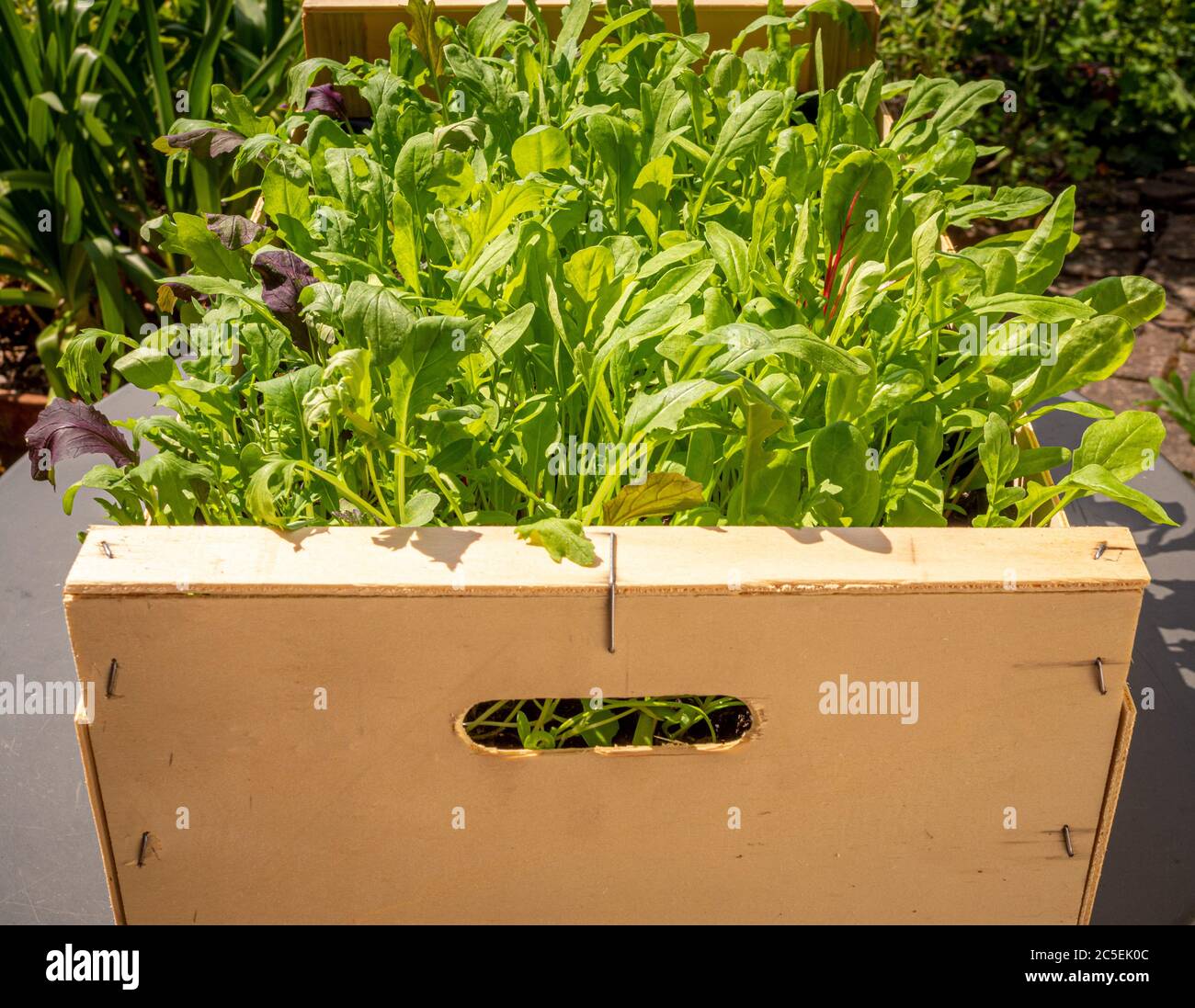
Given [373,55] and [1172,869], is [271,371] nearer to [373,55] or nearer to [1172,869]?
[1172,869]

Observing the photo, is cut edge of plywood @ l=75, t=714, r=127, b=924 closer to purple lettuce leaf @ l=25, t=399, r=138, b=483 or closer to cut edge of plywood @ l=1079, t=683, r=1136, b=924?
purple lettuce leaf @ l=25, t=399, r=138, b=483

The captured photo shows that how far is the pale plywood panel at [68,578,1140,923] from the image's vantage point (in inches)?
28.9

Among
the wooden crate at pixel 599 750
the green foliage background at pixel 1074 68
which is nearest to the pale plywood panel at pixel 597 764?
the wooden crate at pixel 599 750

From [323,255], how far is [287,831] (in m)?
0.41

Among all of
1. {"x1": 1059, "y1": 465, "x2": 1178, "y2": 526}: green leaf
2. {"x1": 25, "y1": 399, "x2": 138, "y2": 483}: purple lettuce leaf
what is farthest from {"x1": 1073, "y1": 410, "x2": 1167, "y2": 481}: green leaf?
{"x1": 25, "y1": 399, "x2": 138, "y2": 483}: purple lettuce leaf

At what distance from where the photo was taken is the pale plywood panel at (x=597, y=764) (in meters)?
0.73

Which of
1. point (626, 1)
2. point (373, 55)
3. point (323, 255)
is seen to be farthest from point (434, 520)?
point (373, 55)

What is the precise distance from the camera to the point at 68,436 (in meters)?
0.83

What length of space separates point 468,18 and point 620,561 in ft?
3.52

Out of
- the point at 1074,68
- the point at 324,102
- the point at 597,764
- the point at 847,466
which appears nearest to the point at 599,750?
the point at 597,764

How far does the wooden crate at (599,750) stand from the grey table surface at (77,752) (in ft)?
0.35

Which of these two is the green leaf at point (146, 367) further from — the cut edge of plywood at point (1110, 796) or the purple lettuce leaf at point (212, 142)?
the cut edge of plywood at point (1110, 796)

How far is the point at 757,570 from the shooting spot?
2.39ft

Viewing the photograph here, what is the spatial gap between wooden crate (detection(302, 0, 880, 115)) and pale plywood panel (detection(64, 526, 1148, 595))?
100 centimetres
